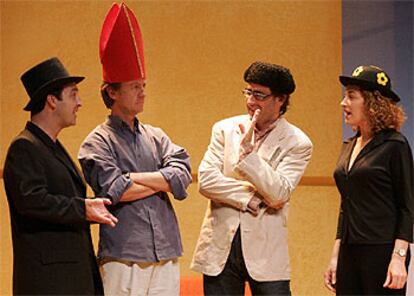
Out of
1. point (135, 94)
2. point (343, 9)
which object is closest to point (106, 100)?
point (135, 94)

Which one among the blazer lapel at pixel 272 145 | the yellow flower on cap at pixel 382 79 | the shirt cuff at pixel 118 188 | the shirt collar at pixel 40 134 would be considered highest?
the yellow flower on cap at pixel 382 79

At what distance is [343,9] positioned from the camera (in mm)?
5066

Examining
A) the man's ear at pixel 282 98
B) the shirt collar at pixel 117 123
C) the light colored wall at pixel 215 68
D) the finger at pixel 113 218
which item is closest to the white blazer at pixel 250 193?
the man's ear at pixel 282 98

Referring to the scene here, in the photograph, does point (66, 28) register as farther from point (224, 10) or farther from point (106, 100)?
point (106, 100)

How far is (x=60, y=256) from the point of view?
2850 mm

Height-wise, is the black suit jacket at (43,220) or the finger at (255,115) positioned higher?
the finger at (255,115)

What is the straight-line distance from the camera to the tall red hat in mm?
3307

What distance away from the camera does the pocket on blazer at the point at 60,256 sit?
9.25 ft

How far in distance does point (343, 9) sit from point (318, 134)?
2.71 ft

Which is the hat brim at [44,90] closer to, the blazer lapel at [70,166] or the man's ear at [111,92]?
the blazer lapel at [70,166]

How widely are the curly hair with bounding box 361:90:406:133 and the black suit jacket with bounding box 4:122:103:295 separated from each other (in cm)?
129

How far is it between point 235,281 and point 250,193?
390mm

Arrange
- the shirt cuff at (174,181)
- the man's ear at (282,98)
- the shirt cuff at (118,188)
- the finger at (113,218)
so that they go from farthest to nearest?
1. the man's ear at (282,98)
2. the shirt cuff at (174,181)
3. the shirt cuff at (118,188)
4. the finger at (113,218)

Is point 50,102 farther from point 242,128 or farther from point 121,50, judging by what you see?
point 242,128
